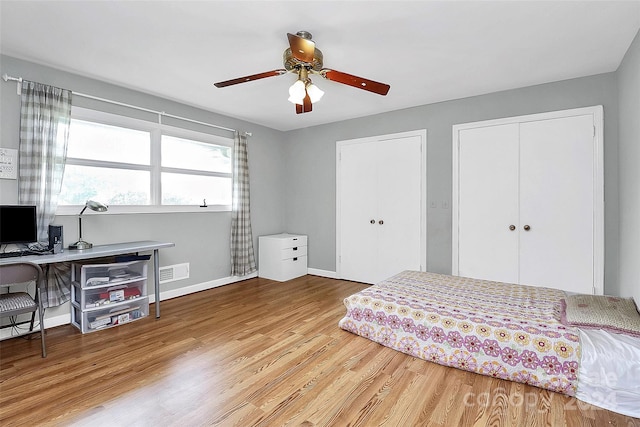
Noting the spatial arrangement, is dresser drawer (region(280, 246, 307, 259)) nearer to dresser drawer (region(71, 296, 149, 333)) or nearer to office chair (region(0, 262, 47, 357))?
dresser drawer (region(71, 296, 149, 333))

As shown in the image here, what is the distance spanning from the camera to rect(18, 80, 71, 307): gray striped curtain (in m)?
2.76

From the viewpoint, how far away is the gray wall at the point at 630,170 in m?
2.39

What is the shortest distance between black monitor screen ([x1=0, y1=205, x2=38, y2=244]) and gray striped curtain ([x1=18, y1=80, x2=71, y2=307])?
0.49 ft

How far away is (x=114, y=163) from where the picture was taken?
3408 millimetres

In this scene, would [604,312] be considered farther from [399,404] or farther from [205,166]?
[205,166]

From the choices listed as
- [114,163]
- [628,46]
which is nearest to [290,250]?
[114,163]

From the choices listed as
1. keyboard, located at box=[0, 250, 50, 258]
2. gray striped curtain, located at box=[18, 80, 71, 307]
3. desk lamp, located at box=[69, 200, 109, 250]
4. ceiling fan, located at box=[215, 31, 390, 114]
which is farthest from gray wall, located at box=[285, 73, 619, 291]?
keyboard, located at box=[0, 250, 50, 258]

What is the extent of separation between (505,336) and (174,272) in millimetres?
3596

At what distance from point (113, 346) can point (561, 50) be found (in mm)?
4511

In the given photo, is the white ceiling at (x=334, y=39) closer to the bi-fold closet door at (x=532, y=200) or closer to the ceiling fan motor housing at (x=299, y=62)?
the ceiling fan motor housing at (x=299, y=62)

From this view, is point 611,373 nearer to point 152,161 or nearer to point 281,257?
point 281,257

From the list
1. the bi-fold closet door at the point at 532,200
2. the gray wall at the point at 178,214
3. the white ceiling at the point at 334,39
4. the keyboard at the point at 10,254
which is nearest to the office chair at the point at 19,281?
the keyboard at the point at 10,254

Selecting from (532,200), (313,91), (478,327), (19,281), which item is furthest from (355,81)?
(19,281)

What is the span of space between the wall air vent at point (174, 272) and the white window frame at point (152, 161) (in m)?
0.71
